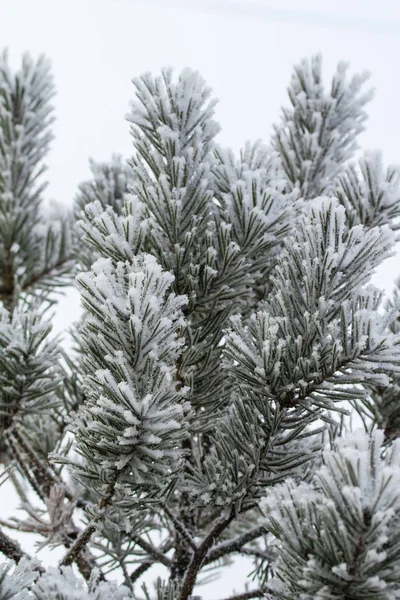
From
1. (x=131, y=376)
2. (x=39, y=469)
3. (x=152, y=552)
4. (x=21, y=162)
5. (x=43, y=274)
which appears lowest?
(x=152, y=552)

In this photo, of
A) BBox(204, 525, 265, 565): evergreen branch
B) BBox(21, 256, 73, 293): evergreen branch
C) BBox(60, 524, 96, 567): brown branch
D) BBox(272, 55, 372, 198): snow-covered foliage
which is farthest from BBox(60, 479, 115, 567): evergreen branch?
BBox(21, 256, 73, 293): evergreen branch

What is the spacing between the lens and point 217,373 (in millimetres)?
1005

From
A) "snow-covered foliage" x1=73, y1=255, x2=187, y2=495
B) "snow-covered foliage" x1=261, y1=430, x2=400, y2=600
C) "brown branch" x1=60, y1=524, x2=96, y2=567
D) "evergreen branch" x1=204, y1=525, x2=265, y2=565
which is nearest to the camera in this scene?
"snow-covered foliage" x1=261, y1=430, x2=400, y2=600

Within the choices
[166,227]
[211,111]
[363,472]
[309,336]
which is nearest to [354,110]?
[211,111]

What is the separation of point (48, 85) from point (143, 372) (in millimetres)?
1163

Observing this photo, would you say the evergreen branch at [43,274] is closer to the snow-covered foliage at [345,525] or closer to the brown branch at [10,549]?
the brown branch at [10,549]

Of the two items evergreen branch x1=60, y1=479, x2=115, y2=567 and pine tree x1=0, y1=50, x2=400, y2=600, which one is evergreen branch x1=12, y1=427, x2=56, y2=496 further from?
evergreen branch x1=60, y1=479, x2=115, y2=567

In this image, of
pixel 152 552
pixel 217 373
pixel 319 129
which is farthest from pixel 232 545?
pixel 319 129

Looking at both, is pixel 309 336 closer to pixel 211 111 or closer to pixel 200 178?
pixel 200 178

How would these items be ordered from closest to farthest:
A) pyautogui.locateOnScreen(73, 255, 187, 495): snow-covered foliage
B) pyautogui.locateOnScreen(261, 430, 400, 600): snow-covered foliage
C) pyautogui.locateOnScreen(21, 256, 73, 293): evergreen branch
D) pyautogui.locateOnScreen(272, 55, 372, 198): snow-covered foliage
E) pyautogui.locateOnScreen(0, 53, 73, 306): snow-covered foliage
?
1. pyautogui.locateOnScreen(261, 430, 400, 600): snow-covered foliage
2. pyautogui.locateOnScreen(73, 255, 187, 495): snow-covered foliage
3. pyautogui.locateOnScreen(272, 55, 372, 198): snow-covered foliage
4. pyautogui.locateOnScreen(0, 53, 73, 306): snow-covered foliage
5. pyautogui.locateOnScreen(21, 256, 73, 293): evergreen branch

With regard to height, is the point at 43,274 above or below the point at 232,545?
above

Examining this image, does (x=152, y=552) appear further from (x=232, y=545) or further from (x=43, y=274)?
(x=43, y=274)

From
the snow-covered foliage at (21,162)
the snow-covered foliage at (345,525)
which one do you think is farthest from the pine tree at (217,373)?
the snow-covered foliage at (21,162)

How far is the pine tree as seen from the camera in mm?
615
